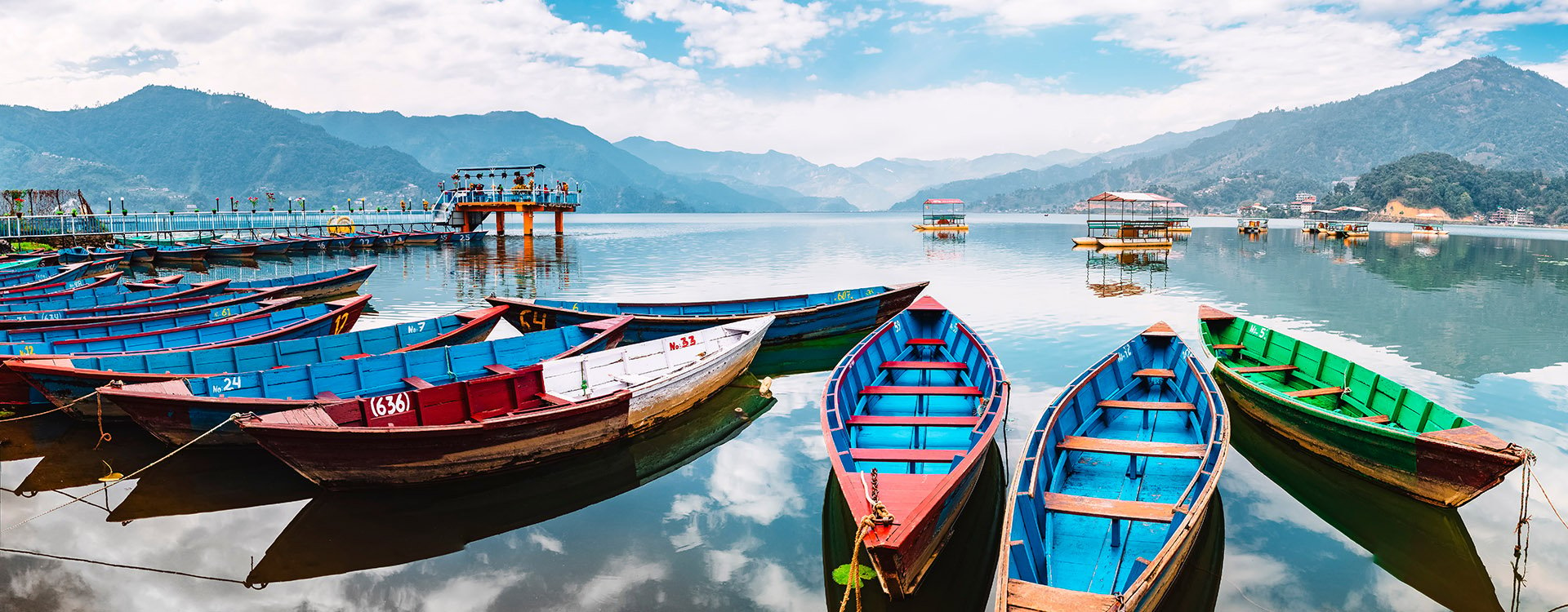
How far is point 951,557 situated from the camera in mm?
8930

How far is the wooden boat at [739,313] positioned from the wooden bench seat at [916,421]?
8797mm

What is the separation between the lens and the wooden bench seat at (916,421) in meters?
10.4

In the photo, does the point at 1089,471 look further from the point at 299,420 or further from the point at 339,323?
the point at 339,323

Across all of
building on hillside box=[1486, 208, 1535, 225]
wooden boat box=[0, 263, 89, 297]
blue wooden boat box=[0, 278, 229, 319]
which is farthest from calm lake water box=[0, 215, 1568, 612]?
building on hillside box=[1486, 208, 1535, 225]

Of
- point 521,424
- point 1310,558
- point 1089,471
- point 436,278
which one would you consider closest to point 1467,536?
point 1310,558

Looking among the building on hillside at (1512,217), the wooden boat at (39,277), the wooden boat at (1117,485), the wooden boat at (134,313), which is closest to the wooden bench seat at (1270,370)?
→ the wooden boat at (1117,485)

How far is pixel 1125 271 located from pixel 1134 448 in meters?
39.0

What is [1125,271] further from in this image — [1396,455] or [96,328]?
[96,328]

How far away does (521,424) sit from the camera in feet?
34.6

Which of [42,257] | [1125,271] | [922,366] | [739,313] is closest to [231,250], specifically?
[42,257]

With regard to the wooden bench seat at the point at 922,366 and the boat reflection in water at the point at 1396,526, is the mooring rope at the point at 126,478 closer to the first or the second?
the wooden bench seat at the point at 922,366

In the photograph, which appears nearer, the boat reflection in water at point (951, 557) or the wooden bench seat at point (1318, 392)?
the boat reflection in water at point (951, 557)

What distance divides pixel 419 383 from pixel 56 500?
462 cm

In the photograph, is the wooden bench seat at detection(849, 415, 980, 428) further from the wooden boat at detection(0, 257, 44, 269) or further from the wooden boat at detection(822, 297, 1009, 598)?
the wooden boat at detection(0, 257, 44, 269)
